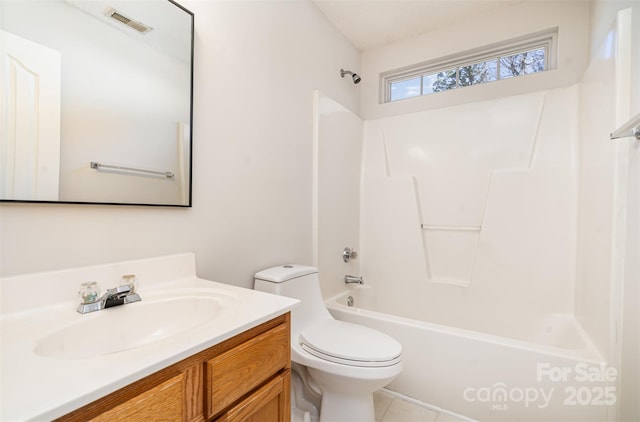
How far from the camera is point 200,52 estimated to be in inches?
50.7

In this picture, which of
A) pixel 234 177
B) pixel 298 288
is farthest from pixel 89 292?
pixel 298 288

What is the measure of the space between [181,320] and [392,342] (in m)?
0.93

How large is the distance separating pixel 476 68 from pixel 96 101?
2457mm

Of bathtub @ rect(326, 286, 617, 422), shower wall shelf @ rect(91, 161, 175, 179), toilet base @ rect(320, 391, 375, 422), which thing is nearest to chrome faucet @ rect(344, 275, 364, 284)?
bathtub @ rect(326, 286, 617, 422)

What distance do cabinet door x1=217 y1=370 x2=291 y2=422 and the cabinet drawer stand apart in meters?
0.02

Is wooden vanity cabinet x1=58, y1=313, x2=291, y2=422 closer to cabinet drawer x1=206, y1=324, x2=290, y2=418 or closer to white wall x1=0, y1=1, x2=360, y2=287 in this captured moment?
cabinet drawer x1=206, y1=324, x2=290, y2=418

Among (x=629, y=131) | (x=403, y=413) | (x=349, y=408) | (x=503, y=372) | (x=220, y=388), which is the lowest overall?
(x=403, y=413)

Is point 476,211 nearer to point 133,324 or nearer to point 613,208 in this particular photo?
point 613,208

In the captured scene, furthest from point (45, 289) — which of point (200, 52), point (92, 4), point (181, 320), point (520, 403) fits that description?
point (520, 403)

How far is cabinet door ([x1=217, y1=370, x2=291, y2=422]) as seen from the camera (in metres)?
0.76

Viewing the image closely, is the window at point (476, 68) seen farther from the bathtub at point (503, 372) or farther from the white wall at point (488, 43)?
the bathtub at point (503, 372)

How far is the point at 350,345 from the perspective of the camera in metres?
1.35

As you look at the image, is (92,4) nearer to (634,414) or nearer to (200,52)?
(200,52)

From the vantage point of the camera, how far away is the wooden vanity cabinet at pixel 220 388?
1.79 ft
